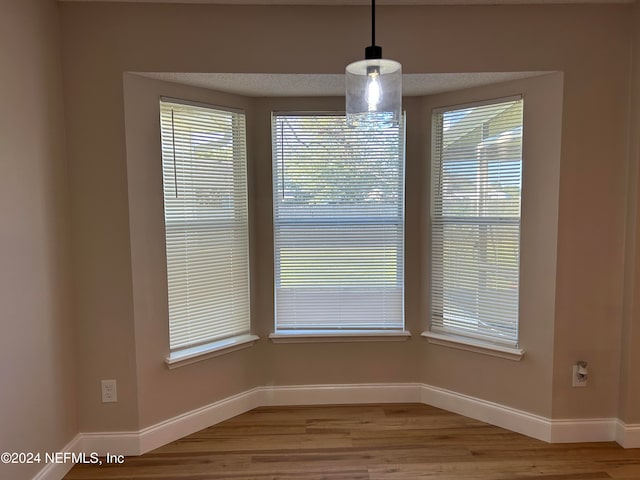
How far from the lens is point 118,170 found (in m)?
2.20

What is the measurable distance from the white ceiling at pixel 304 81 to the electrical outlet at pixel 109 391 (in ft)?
5.66

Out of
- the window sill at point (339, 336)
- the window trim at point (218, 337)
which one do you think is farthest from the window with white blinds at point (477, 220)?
the window trim at point (218, 337)

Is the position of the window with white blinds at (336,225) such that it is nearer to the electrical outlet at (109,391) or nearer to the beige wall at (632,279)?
the electrical outlet at (109,391)

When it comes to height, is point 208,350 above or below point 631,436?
above

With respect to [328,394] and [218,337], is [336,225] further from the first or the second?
[328,394]

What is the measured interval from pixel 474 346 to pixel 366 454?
959 mm

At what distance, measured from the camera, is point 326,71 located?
7.44 feet

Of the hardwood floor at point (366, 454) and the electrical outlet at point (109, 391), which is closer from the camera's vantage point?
the hardwood floor at point (366, 454)

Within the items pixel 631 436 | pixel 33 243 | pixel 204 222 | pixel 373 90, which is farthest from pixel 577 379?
pixel 33 243

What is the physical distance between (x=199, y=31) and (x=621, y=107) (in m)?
2.38

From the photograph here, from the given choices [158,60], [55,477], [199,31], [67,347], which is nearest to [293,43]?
[199,31]

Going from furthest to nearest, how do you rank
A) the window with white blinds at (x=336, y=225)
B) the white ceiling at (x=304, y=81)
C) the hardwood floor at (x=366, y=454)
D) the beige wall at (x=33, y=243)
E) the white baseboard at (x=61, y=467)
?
the window with white blinds at (x=336, y=225)
the white ceiling at (x=304, y=81)
the hardwood floor at (x=366, y=454)
the white baseboard at (x=61, y=467)
the beige wall at (x=33, y=243)

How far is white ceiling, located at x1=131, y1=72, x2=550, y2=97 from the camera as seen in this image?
2.29 meters

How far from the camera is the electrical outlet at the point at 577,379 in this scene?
238cm
